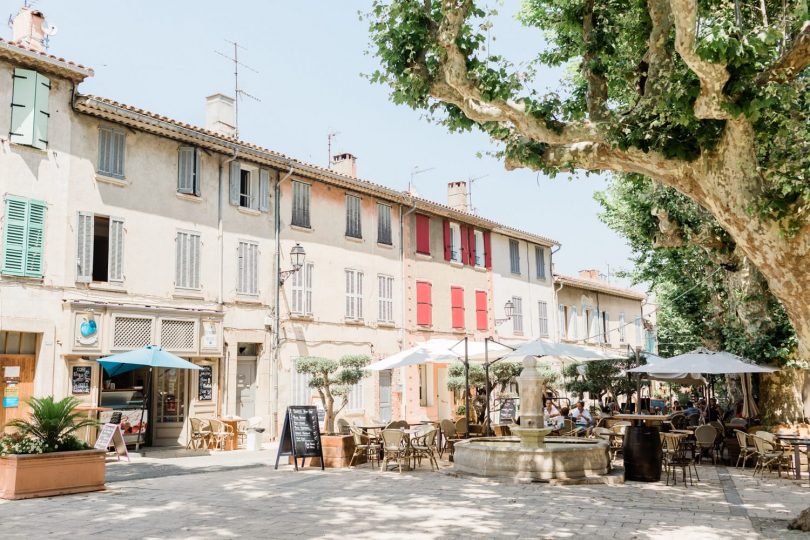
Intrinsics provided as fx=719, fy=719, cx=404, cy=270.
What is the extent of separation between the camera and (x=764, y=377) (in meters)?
15.5

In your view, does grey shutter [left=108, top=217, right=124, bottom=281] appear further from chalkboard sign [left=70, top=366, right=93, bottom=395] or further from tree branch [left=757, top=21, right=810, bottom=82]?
tree branch [left=757, top=21, right=810, bottom=82]

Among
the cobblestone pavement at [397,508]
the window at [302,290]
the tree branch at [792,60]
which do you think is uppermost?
the tree branch at [792,60]

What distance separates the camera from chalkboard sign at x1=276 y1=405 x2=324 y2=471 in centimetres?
1266

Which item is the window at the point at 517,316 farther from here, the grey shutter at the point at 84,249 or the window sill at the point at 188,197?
the grey shutter at the point at 84,249

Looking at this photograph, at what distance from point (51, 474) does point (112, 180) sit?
784 cm

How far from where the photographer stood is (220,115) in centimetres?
1962

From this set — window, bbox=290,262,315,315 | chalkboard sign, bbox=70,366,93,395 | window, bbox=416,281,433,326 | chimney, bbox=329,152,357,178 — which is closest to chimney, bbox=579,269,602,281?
window, bbox=416,281,433,326

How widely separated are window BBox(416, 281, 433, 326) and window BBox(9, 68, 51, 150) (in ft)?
41.3

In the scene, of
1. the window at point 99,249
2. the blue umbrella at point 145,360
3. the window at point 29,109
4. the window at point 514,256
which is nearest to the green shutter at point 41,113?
the window at point 29,109

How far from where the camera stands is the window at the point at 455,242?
25.7 m

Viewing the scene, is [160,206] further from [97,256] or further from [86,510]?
[86,510]

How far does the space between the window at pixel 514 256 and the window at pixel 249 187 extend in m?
12.7

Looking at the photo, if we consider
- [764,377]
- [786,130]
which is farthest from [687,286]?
[786,130]

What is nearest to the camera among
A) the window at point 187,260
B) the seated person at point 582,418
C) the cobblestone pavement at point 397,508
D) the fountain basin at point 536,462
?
the cobblestone pavement at point 397,508
